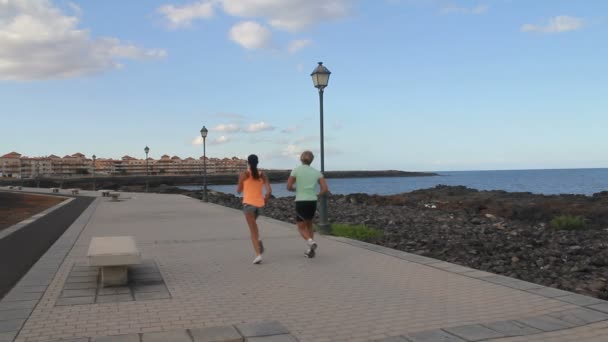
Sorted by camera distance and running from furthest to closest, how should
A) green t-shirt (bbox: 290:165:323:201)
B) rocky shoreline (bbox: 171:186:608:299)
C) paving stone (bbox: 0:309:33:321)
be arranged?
green t-shirt (bbox: 290:165:323:201) → rocky shoreline (bbox: 171:186:608:299) → paving stone (bbox: 0:309:33:321)

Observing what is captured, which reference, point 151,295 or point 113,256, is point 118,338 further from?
point 113,256

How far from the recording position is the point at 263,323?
4.93 metres

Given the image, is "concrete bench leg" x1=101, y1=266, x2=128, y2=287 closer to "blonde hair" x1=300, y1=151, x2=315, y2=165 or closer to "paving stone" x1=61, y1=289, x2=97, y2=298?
"paving stone" x1=61, y1=289, x2=97, y2=298

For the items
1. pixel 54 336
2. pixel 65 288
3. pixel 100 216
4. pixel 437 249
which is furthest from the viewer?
pixel 100 216

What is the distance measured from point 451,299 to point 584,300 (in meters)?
1.31

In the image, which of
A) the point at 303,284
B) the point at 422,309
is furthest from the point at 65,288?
the point at 422,309

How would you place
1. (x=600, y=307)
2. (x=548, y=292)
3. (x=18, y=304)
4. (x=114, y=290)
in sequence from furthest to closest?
(x=114, y=290) → (x=548, y=292) → (x=18, y=304) → (x=600, y=307)

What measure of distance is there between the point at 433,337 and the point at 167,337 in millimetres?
2176

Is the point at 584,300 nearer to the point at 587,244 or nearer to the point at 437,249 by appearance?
the point at 437,249

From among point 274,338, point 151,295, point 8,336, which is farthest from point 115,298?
point 274,338

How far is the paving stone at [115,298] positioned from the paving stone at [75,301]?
0.27ft

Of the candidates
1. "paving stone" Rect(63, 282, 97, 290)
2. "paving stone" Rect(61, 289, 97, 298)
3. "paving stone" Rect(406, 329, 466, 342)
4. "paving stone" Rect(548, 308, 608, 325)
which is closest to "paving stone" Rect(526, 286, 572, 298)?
"paving stone" Rect(548, 308, 608, 325)

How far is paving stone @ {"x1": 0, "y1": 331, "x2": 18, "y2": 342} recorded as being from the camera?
441cm

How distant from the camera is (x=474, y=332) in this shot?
15.3 feet
